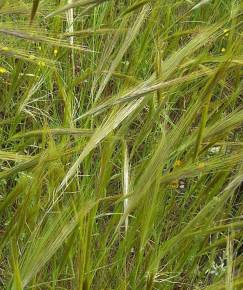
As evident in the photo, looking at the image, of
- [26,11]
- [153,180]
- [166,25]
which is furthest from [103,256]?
[166,25]

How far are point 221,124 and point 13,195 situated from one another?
33 centimetres

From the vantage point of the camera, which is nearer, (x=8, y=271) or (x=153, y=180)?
(x=153, y=180)

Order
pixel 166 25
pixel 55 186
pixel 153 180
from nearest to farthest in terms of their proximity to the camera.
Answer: pixel 153 180 < pixel 55 186 < pixel 166 25

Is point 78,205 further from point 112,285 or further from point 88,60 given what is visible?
point 88,60

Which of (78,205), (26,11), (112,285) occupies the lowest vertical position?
(112,285)

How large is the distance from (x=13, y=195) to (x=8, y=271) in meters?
0.29

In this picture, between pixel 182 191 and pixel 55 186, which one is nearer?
pixel 55 186

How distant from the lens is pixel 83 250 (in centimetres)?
81

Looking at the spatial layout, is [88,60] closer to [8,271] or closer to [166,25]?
[166,25]

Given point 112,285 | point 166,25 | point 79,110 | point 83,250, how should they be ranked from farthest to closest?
1. point 166,25
2. point 79,110
3. point 112,285
4. point 83,250

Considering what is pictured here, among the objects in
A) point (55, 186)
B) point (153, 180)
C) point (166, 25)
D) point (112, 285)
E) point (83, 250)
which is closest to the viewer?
point (83, 250)

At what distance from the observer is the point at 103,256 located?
44.5 inches

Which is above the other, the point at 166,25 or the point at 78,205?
the point at 166,25

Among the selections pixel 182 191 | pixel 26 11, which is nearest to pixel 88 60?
pixel 182 191
